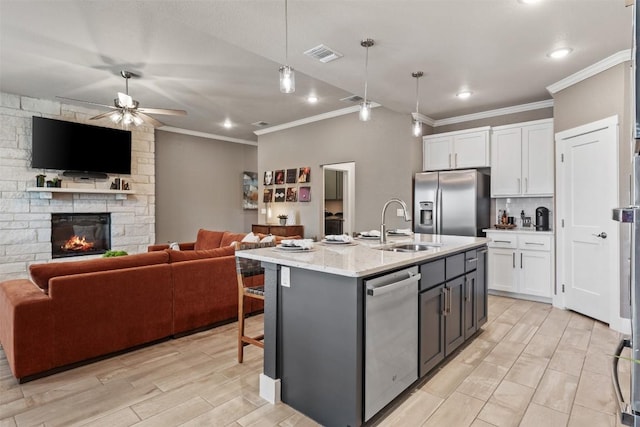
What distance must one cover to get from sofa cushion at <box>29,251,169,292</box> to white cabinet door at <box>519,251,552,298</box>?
14.3ft

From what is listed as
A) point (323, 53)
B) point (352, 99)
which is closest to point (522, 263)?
point (352, 99)

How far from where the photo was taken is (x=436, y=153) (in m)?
5.54

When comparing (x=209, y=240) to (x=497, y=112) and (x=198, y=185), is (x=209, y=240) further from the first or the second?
(x=497, y=112)

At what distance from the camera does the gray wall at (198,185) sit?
292 inches

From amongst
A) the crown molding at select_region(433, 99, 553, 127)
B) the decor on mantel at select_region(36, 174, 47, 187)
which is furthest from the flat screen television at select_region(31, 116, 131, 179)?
the crown molding at select_region(433, 99, 553, 127)

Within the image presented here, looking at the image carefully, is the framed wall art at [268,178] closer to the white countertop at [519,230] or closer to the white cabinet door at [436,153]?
the white cabinet door at [436,153]

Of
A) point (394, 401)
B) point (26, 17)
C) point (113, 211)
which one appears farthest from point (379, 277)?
point (113, 211)

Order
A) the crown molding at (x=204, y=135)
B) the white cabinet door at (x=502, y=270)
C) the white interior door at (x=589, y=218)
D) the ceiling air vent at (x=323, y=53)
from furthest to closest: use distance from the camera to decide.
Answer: the crown molding at (x=204, y=135)
the white cabinet door at (x=502, y=270)
the white interior door at (x=589, y=218)
the ceiling air vent at (x=323, y=53)

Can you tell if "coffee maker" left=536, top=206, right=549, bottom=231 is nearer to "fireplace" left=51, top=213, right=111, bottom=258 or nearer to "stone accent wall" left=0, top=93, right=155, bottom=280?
"stone accent wall" left=0, top=93, right=155, bottom=280

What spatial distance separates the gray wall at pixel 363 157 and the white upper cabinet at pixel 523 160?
1.13 meters

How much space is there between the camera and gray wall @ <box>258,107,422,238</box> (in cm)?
545

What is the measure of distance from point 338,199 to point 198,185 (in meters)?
3.27

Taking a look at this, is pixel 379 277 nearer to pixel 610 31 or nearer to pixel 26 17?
pixel 610 31

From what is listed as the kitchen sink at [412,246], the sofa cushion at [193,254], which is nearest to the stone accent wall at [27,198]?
the sofa cushion at [193,254]
